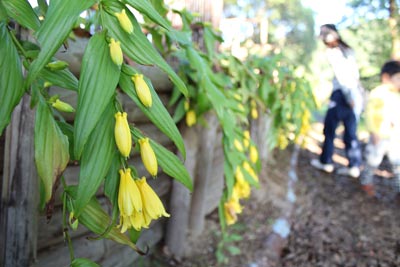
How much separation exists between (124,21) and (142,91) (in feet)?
0.40

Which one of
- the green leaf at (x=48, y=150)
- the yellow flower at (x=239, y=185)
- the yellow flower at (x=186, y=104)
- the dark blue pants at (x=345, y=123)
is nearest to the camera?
the green leaf at (x=48, y=150)

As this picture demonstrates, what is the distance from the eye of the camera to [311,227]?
9.52 feet

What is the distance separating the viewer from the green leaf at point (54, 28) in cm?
55

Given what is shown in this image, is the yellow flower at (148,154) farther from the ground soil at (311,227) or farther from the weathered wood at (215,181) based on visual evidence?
the weathered wood at (215,181)

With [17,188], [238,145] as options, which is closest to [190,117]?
[238,145]

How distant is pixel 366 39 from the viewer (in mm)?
5469

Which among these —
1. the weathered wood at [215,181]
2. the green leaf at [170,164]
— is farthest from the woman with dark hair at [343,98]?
the green leaf at [170,164]

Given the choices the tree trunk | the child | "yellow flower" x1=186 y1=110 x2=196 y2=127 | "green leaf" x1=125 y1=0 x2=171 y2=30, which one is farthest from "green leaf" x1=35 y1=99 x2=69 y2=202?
the tree trunk

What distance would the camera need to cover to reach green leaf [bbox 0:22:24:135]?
646 millimetres

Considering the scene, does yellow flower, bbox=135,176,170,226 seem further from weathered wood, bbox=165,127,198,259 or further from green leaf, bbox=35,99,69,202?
weathered wood, bbox=165,127,198,259

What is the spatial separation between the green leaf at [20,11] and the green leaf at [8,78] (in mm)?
38

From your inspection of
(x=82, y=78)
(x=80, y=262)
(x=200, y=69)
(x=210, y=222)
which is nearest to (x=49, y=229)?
(x=80, y=262)

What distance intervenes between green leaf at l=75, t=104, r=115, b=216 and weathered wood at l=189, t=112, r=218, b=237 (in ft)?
5.08

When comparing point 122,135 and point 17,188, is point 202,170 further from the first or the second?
point 122,135
